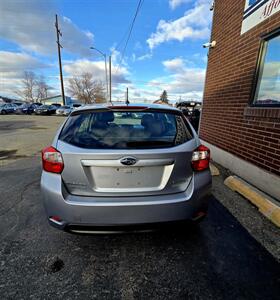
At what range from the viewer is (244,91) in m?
4.57

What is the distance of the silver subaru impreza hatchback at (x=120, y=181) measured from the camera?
1848mm

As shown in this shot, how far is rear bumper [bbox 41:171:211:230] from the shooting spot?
1.84 metres

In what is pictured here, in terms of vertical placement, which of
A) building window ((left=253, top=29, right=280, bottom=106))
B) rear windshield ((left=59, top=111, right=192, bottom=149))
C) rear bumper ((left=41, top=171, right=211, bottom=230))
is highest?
building window ((left=253, top=29, right=280, bottom=106))

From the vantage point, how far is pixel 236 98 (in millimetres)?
4875

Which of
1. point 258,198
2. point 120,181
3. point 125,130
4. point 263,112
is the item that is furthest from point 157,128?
point 263,112

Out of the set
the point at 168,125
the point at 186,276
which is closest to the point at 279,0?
the point at 168,125

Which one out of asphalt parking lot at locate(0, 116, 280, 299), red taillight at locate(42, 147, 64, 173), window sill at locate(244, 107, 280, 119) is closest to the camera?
asphalt parking lot at locate(0, 116, 280, 299)

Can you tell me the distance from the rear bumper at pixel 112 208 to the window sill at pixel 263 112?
2.54 metres

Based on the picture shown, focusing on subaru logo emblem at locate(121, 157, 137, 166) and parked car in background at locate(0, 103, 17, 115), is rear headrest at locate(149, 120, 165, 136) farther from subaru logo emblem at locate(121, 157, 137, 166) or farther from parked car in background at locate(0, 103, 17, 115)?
parked car in background at locate(0, 103, 17, 115)

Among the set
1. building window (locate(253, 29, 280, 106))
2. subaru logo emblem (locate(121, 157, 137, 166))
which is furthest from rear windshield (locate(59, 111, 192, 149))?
building window (locate(253, 29, 280, 106))

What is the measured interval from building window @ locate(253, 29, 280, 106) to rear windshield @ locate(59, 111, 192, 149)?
8.56 feet

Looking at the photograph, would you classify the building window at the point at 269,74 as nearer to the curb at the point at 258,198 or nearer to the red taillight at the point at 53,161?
the curb at the point at 258,198

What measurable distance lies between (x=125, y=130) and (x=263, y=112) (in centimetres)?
299

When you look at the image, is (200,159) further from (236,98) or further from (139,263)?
(236,98)
